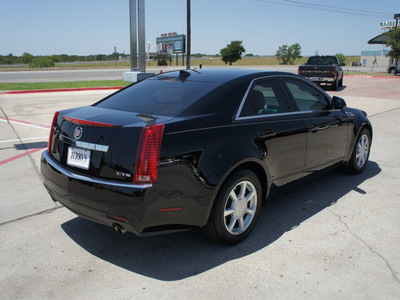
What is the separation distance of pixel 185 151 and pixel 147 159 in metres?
0.33

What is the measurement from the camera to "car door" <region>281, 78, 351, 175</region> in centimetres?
441

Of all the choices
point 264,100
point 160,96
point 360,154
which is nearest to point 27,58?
point 360,154

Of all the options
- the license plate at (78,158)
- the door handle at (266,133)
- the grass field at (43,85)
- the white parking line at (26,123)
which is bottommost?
the white parking line at (26,123)

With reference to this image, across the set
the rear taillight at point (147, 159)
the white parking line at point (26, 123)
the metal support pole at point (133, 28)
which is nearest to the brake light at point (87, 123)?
the rear taillight at point (147, 159)

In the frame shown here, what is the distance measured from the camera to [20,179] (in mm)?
5391

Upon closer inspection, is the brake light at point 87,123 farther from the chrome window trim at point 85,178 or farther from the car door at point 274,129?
the car door at point 274,129

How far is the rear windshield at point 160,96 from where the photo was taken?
3.47m

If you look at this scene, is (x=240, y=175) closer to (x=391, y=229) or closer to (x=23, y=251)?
(x=391, y=229)

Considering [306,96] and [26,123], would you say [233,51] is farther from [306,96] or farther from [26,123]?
[306,96]

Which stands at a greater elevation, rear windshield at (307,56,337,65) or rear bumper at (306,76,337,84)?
rear windshield at (307,56,337,65)

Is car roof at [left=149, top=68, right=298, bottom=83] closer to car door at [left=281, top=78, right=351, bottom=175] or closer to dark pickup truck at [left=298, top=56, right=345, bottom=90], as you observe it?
car door at [left=281, top=78, right=351, bottom=175]

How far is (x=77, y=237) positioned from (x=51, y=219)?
0.59 m

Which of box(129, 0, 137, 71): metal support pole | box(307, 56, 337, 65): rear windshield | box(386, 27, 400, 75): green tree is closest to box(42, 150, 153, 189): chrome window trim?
box(129, 0, 137, 71): metal support pole

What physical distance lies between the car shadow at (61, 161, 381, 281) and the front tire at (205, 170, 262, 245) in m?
0.15
